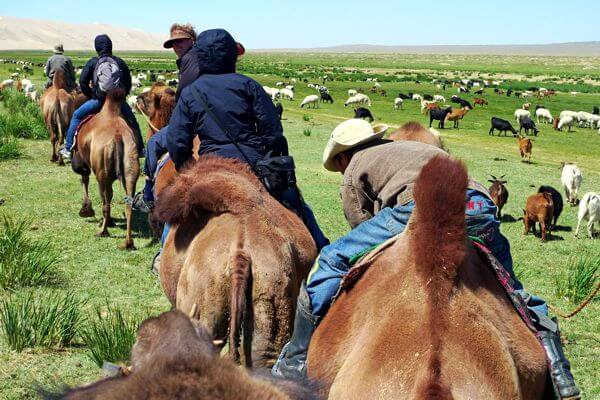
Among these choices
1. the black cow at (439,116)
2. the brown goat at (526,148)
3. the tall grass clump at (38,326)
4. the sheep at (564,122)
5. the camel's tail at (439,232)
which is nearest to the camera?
the camel's tail at (439,232)

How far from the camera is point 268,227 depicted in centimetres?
412

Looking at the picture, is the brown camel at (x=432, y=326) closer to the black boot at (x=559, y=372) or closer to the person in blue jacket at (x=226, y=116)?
the black boot at (x=559, y=372)

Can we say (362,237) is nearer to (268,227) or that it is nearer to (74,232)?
(268,227)

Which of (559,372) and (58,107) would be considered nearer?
(559,372)

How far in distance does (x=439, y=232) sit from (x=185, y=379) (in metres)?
1.56

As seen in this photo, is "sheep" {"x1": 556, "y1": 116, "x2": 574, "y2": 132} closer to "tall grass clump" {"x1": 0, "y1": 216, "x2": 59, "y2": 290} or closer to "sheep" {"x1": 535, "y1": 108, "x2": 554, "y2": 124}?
"sheep" {"x1": 535, "y1": 108, "x2": 554, "y2": 124}

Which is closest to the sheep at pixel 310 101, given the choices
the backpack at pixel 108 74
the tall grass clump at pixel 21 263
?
the backpack at pixel 108 74

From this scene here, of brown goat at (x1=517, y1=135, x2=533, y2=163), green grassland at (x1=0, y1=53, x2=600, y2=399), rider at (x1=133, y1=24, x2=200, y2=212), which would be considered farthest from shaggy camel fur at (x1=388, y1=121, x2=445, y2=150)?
brown goat at (x1=517, y1=135, x2=533, y2=163)

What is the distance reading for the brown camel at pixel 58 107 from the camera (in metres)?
15.2

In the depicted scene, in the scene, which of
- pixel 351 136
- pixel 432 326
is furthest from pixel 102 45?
pixel 432 326

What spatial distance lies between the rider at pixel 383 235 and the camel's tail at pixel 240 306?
0.46 metres

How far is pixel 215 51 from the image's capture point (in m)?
4.91

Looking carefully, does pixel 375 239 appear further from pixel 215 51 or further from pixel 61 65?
pixel 61 65

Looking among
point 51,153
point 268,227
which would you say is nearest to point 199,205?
point 268,227
